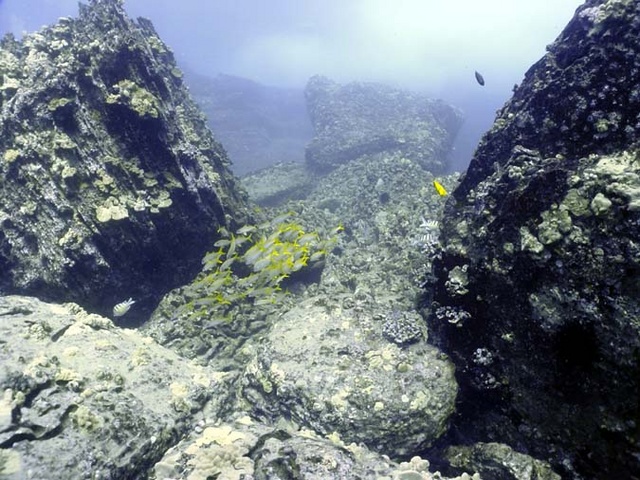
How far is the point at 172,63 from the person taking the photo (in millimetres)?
14836

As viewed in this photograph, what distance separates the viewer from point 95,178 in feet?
23.5

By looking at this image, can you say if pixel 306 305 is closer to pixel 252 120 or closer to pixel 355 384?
pixel 355 384

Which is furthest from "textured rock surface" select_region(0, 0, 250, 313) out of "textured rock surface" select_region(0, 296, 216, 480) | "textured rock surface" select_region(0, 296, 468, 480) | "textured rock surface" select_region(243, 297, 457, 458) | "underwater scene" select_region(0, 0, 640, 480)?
"textured rock surface" select_region(243, 297, 457, 458)

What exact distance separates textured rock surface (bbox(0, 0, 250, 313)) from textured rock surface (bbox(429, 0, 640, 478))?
5.61 m

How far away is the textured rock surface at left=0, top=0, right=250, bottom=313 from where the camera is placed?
695cm

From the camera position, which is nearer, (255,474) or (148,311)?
(255,474)

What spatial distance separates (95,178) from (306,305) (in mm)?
4727

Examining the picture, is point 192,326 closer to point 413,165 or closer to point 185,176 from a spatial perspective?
point 185,176

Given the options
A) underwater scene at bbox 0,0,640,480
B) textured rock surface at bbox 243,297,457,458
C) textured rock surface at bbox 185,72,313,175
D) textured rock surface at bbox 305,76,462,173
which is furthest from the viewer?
textured rock surface at bbox 185,72,313,175

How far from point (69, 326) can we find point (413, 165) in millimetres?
15262

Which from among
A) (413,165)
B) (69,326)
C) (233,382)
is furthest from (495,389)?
(413,165)

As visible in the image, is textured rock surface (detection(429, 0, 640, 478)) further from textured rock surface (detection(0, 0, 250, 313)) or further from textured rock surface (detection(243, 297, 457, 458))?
textured rock surface (detection(0, 0, 250, 313))

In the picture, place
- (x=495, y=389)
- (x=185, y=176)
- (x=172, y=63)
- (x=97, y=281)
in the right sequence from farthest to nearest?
(x=172, y=63) → (x=185, y=176) → (x=97, y=281) → (x=495, y=389)

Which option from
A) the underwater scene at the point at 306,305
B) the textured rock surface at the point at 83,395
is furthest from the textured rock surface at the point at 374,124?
the textured rock surface at the point at 83,395
